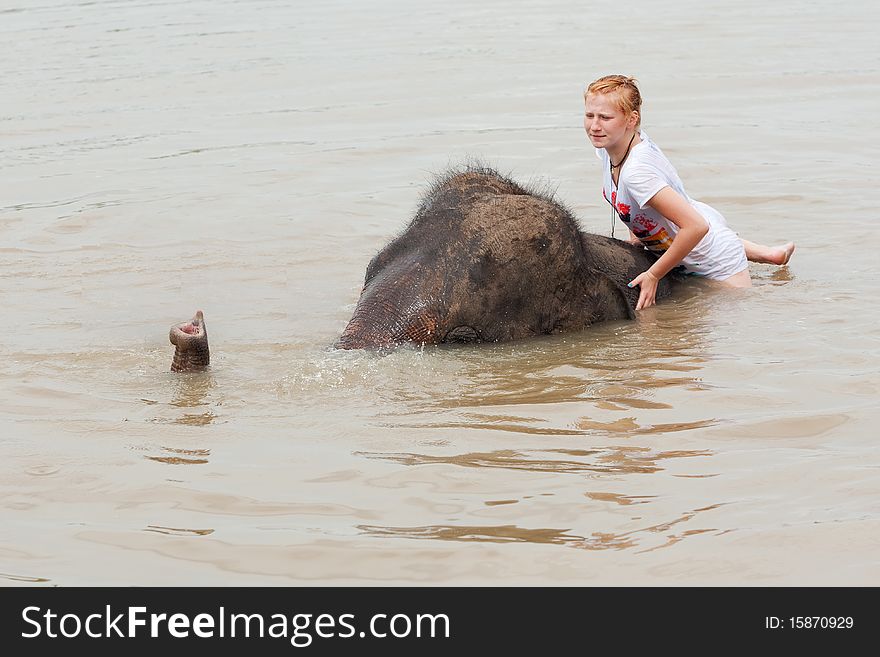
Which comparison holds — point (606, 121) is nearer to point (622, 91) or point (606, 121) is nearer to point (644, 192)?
point (622, 91)

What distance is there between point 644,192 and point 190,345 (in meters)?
2.59

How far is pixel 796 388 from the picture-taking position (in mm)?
5215

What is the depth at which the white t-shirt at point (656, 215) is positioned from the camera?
21.4 feet

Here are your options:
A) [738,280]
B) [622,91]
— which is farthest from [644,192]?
[738,280]

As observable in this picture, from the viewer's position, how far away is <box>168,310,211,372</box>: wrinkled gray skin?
5.33 metres

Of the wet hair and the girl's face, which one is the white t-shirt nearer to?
the girl's face

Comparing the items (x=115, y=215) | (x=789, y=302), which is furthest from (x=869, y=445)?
(x=115, y=215)

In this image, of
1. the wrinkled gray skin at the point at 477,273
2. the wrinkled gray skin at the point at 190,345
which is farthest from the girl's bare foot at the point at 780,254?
the wrinkled gray skin at the point at 190,345

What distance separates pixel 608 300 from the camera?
21.1ft

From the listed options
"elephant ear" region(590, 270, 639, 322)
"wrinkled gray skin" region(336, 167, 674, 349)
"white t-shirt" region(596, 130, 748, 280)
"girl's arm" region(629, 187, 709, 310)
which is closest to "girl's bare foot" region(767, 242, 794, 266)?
"white t-shirt" region(596, 130, 748, 280)

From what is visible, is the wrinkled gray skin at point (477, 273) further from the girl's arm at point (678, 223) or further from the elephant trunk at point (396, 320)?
the girl's arm at point (678, 223)

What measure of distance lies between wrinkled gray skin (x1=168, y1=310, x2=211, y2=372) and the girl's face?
237 cm
